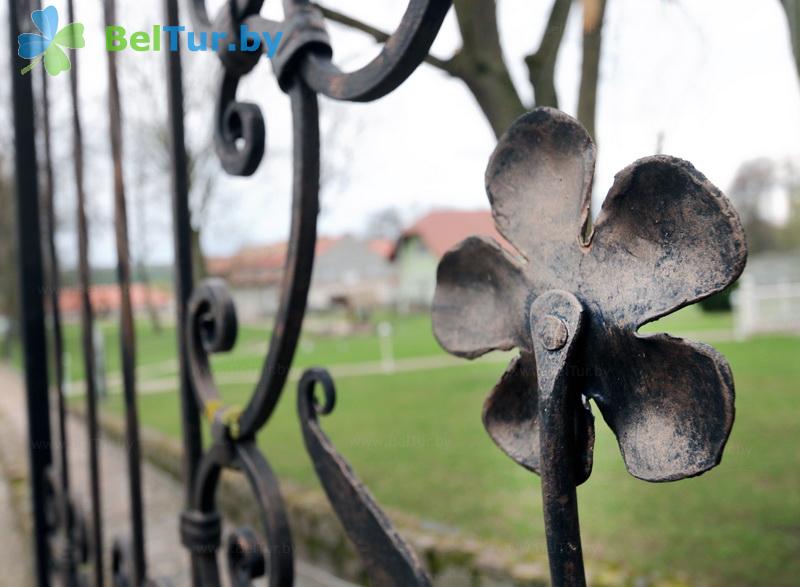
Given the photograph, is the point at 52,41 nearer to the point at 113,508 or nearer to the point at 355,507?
the point at 355,507

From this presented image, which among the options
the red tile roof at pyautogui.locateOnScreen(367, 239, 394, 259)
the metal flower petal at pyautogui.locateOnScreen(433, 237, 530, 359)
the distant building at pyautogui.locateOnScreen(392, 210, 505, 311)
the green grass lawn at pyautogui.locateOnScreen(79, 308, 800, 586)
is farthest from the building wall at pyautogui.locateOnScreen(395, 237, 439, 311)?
the metal flower petal at pyautogui.locateOnScreen(433, 237, 530, 359)

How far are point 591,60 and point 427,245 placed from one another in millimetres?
1863

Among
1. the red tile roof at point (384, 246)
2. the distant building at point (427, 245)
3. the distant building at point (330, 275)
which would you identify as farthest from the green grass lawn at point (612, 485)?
the red tile roof at point (384, 246)

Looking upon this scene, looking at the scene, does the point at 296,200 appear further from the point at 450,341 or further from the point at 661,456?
the point at 661,456

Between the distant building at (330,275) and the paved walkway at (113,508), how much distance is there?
1.26 m

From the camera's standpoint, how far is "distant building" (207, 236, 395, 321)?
18.2ft

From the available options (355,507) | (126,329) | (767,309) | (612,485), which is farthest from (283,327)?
(767,309)

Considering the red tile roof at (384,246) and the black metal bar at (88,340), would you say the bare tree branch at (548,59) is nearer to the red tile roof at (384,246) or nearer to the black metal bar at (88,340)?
the black metal bar at (88,340)

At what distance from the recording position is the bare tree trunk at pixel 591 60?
0.93m

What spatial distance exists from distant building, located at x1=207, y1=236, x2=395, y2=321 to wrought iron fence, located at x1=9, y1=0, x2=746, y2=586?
386cm

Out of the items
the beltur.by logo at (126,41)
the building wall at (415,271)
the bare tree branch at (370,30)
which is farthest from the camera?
the building wall at (415,271)

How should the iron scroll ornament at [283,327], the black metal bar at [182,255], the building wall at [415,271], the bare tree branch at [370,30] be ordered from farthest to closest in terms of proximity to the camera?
the building wall at [415,271] < the bare tree branch at [370,30] < the black metal bar at [182,255] < the iron scroll ornament at [283,327]

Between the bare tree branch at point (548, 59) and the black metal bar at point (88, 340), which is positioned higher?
the bare tree branch at point (548, 59)

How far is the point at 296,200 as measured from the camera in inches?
16.4
